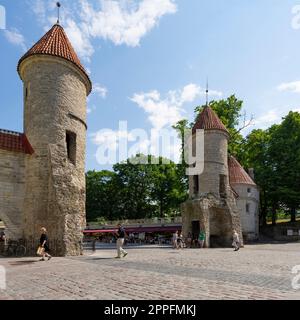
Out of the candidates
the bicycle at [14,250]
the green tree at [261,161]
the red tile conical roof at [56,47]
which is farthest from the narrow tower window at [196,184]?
the bicycle at [14,250]

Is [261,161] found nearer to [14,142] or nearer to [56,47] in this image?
[56,47]

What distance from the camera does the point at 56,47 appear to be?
17.6m

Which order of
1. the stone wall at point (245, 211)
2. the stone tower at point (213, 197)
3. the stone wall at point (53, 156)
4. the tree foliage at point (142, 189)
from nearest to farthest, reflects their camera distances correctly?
the stone wall at point (53, 156) → the stone tower at point (213, 197) → the stone wall at point (245, 211) → the tree foliage at point (142, 189)

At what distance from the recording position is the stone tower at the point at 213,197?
992 inches

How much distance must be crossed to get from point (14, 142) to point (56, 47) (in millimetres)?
5878

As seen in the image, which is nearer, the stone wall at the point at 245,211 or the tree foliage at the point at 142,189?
the stone wall at the point at 245,211

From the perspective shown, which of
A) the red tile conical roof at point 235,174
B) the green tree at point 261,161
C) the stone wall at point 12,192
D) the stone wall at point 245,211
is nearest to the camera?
the stone wall at point 12,192

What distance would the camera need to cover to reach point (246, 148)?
4141 centimetres

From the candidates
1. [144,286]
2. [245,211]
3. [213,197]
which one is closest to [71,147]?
[144,286]

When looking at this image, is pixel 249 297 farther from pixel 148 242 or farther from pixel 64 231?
pixel 148 242

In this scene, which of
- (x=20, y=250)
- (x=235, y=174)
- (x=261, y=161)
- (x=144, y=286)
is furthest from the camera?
(x=261, y=161)

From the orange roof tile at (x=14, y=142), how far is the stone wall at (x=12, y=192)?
1.02 feet

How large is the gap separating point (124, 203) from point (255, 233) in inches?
943

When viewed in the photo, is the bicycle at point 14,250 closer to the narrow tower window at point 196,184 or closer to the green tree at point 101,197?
the narrow tower window at point 196,184
